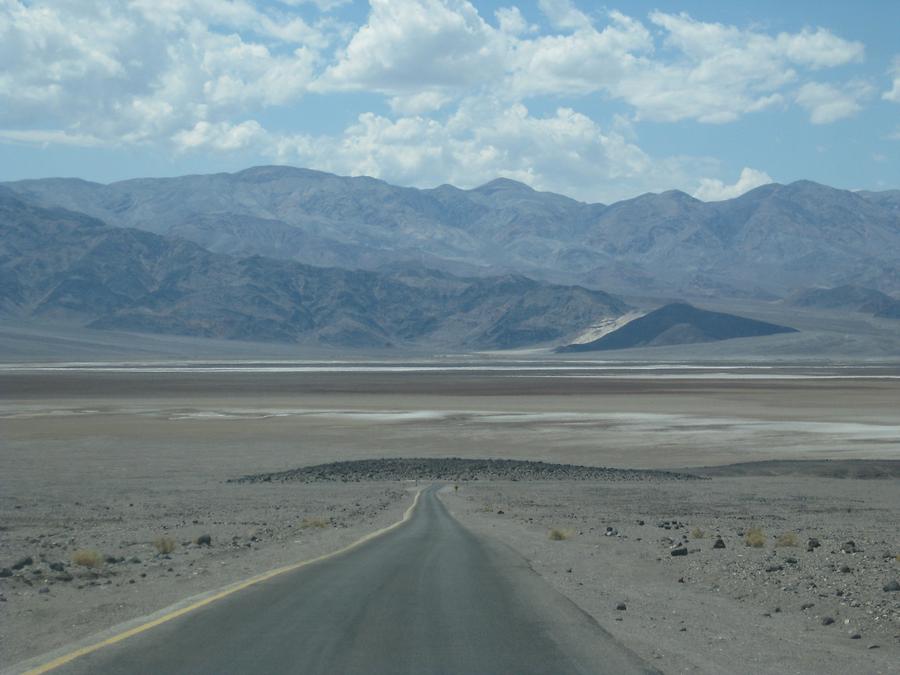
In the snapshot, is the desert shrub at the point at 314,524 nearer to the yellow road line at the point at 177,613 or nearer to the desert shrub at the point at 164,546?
the yellow road line at the point at 177,613

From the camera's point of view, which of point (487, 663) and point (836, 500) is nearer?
point (487, 663)

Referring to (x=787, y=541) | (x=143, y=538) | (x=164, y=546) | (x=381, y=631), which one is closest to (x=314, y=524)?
(x=143, y=538)

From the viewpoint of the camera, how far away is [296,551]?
16.7 metres

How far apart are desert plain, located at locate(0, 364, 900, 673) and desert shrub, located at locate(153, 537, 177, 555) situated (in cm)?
8

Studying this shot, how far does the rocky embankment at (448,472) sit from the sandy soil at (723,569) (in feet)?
15.4

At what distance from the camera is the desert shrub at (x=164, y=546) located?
16328 mm

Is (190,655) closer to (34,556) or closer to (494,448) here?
(34,556)

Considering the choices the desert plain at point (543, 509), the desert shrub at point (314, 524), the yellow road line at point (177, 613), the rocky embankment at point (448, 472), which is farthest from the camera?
the rocky embankment at point (448, 472)

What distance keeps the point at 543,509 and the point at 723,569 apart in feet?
35.1

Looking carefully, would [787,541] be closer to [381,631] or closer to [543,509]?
[543,509]

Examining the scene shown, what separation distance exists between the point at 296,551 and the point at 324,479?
53.9ft

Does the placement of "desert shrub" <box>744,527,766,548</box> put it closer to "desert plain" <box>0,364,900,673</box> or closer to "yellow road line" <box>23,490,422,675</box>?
"desert plain" <box>0,364,900,673</box>

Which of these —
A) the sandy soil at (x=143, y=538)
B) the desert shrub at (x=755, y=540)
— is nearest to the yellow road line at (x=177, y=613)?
the sandy soil at (x=143, y=538)

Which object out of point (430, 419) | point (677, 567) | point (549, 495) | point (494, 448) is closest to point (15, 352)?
point (430, 419)
